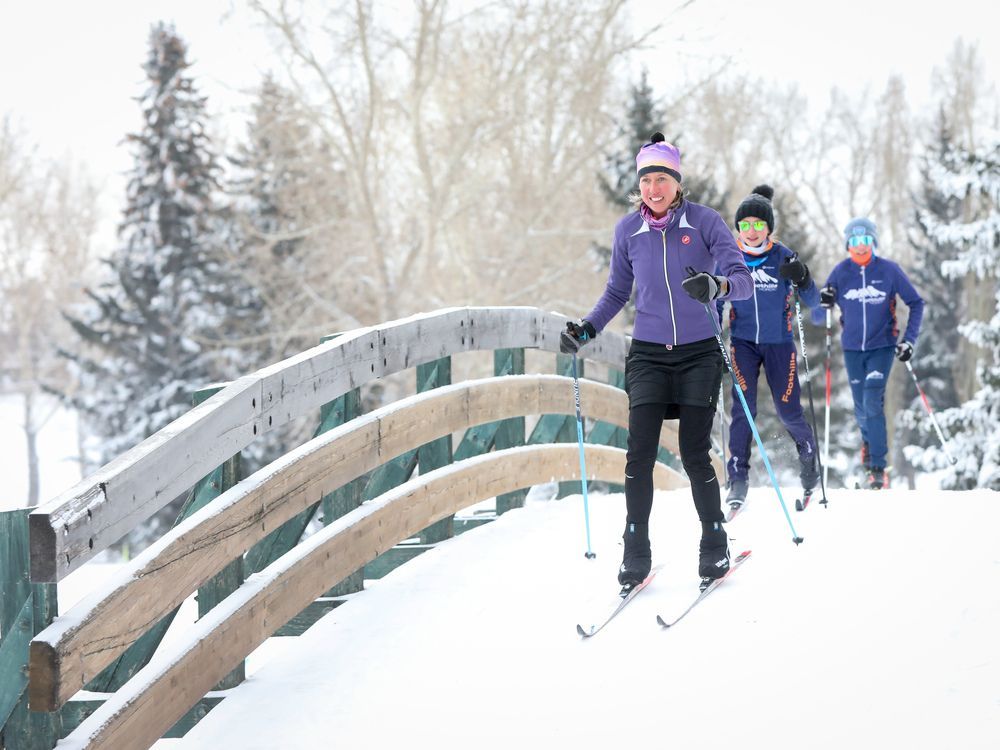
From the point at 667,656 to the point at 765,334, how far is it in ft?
10.6

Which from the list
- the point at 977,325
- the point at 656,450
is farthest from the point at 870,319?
the point at 977,325

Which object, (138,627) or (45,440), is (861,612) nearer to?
(138,627)

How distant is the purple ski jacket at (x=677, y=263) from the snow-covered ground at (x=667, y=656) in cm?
114

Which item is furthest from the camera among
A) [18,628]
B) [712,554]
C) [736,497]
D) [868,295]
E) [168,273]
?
[168,273]

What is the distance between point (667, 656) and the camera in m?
4.42

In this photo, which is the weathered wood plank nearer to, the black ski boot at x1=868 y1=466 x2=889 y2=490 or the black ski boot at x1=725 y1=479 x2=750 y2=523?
the black ski boot at x1=725 y1=479 x2=750 y2=523

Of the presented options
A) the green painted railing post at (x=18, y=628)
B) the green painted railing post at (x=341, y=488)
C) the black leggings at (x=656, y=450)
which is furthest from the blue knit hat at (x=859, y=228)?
the green painted railing post at (x=18, y=628)

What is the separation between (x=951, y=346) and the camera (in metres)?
39.7

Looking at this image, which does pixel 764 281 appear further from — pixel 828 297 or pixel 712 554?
pixel 712 554

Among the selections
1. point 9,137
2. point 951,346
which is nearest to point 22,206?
point 9,137

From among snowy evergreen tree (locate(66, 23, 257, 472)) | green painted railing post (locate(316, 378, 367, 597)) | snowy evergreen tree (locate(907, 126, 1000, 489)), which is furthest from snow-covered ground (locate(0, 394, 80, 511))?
green painted railing post (locate(316, 378, 367, 597))

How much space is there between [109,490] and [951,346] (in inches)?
1567

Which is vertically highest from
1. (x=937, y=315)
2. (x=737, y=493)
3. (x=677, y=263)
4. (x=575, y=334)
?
(x=677, y=263)

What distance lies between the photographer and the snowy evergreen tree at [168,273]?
2969 cm
